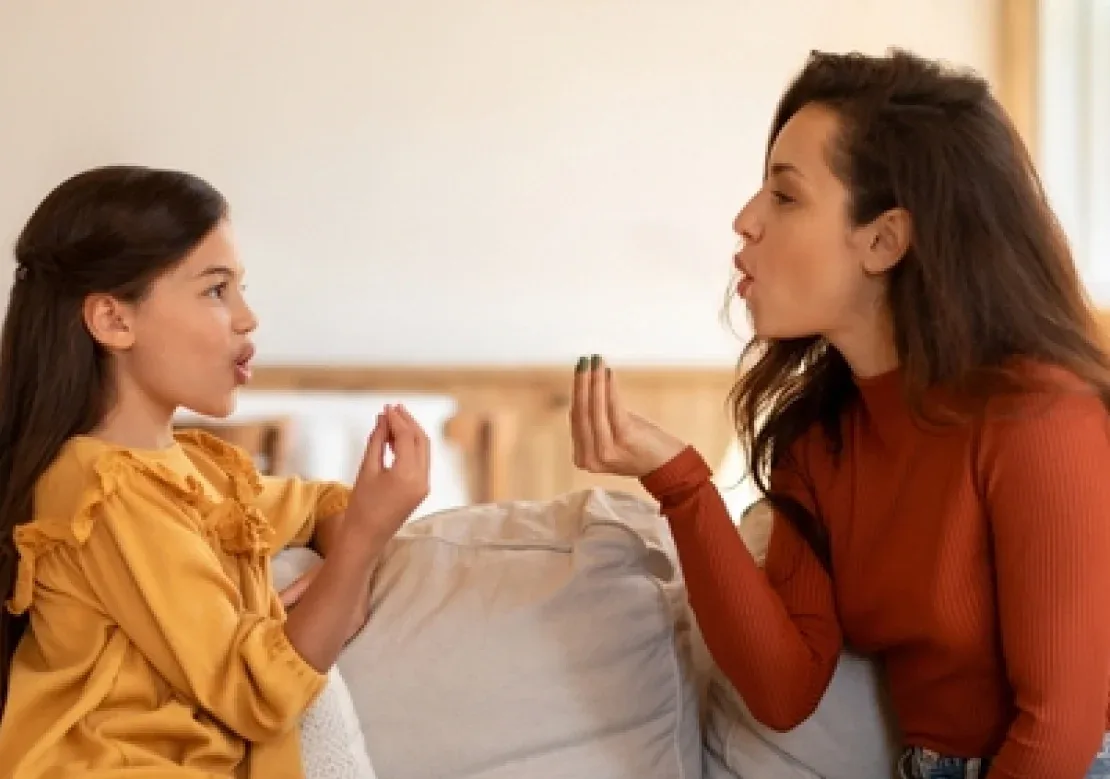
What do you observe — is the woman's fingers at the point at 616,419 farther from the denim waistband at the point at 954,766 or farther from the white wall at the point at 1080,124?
the white wall at the point at 1080,124

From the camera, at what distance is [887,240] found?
51.2 inches

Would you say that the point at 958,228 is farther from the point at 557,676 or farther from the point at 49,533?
the point at 49,533

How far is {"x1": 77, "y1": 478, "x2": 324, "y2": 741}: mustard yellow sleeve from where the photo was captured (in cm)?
112

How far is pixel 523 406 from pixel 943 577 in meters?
1.46

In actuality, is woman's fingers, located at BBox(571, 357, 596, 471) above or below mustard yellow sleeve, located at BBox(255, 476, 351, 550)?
above

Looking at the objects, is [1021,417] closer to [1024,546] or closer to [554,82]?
[1024,546]

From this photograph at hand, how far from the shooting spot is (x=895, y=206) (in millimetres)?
Answer: 1283

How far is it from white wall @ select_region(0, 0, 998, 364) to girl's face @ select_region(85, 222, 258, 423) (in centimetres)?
121

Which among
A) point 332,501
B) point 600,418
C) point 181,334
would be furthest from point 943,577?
point 181,334

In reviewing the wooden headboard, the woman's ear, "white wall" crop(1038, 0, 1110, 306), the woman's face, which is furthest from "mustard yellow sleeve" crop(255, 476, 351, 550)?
"white wall" crop(1038, 0, 1110, 306)

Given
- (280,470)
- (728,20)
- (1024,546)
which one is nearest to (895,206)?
(1024,546)

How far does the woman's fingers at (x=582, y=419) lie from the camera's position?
4.25ft

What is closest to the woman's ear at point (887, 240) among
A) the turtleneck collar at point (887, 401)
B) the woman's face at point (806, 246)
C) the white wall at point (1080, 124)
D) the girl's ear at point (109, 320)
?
the woman's face at point (806, 246)

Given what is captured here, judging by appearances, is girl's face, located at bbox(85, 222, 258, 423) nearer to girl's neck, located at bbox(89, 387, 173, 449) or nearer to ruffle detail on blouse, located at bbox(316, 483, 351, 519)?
girl's neck, located at bbox(89, 387, 173, 449)
